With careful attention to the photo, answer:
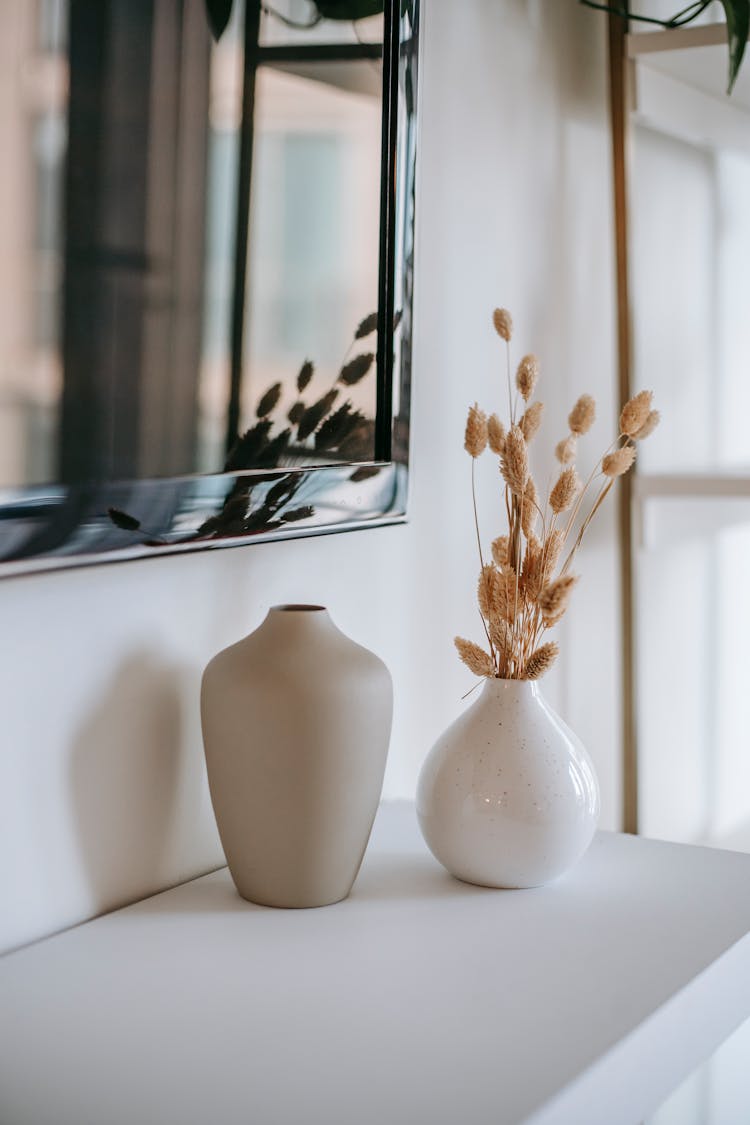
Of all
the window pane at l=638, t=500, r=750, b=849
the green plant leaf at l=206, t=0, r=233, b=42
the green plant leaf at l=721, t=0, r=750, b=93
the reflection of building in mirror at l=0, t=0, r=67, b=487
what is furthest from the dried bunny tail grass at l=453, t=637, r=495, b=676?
the green plant leaf at l=721, t=0, r=750, b=93

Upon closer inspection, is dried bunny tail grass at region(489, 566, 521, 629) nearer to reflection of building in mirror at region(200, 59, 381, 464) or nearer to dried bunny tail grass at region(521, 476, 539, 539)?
dried bunny tail grass at region(521, 476, 539, 539)

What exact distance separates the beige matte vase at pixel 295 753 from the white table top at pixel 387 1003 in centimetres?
4

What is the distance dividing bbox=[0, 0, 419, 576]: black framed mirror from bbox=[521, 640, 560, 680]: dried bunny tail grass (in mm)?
216

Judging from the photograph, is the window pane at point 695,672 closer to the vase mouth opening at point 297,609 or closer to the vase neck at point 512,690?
the vase neck at point 512,690

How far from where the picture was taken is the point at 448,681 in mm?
1441

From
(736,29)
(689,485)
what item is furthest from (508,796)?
(736,29)

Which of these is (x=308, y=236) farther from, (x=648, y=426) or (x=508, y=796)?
(x=508, y=796)

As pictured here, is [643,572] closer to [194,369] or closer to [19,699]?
[194,369]

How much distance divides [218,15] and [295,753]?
0.57 meters

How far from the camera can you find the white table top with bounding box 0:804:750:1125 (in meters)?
0.72

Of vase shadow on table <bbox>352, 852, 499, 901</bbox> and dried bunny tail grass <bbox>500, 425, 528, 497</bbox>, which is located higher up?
dried bunny tail grass <bbox>500, 425, 528, 497</bbox>

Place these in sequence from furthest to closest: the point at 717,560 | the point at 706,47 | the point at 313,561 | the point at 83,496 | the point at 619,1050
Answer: the point at 717,560
the point at 706,47
the point at 313,561
the point at 83,496
the point at 619,1050

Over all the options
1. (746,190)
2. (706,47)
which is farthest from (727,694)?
(706,47)

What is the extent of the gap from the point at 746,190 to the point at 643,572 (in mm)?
560
